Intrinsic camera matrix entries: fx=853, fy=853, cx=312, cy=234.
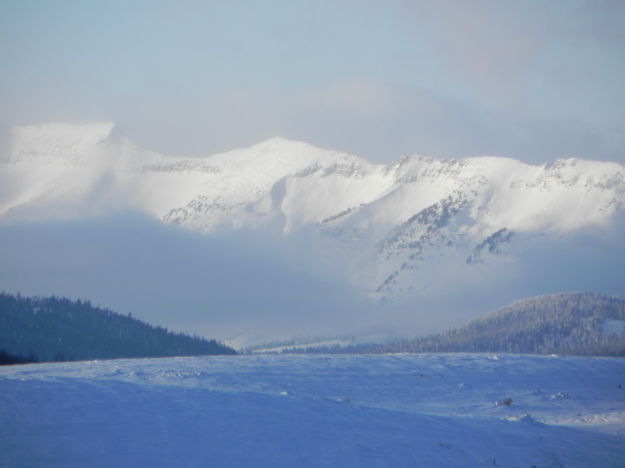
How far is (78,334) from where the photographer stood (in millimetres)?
141625

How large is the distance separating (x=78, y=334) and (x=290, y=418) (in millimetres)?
120705

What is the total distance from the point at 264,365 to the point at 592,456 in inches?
653

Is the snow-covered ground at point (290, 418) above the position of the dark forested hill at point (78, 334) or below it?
below

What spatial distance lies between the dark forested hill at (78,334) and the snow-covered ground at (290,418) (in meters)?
90.4

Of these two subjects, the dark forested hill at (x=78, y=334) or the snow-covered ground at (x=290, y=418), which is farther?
the dark forested hill at (x=78, y=334)

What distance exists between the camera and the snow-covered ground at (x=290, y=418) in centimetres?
2408

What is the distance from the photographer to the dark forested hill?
130 metres

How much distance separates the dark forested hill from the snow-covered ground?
296 feet

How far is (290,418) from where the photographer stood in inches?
1087

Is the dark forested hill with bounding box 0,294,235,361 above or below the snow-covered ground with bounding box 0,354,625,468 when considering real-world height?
above

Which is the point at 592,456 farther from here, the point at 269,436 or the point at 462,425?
the point at 269,436

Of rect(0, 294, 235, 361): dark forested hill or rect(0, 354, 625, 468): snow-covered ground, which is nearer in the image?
rect(0, 354, 625, 468): snow-covered ground

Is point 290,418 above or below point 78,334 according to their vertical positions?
below

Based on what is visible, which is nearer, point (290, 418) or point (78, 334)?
point (290, 418)
